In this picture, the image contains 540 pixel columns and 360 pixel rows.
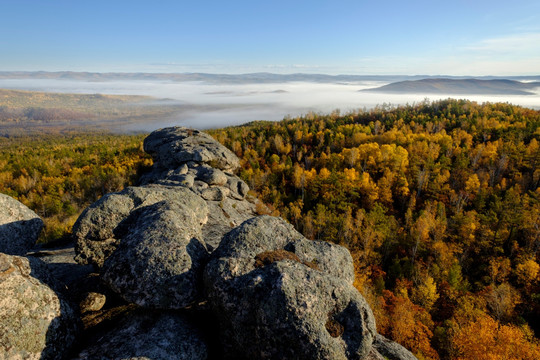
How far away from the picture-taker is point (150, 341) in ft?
32.6

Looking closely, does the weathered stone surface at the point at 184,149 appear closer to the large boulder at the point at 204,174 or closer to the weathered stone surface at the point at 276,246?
the large boulder at the point at 204,174

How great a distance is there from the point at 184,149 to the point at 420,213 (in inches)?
2708

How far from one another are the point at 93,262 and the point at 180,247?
20.3ft

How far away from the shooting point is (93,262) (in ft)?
47.1

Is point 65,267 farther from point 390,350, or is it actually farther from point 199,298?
point 390,350

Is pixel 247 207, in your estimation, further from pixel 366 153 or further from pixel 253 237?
pixel 366 153

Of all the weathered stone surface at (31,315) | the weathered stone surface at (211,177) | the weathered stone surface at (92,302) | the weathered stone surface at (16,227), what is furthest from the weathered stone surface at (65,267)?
the weathered stone surface at (211,177)

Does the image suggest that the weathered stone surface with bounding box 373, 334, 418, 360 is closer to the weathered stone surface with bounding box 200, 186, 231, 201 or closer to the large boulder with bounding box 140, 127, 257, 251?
the large boulder with bounding box 140, 127, 257, 251

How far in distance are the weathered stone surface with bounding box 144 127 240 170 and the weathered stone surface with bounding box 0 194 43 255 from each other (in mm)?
31149

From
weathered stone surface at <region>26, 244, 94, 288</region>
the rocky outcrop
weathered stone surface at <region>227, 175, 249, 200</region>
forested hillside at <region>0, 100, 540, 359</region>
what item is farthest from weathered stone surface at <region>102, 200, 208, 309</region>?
forested hillside at <region>0, 100, 540, 359</region>

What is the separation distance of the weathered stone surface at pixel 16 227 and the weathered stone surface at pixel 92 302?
6314mm

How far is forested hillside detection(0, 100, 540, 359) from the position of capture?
50.7 meters

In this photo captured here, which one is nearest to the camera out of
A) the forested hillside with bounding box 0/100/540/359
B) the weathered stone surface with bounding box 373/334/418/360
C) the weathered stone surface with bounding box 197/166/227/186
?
the weathered stone surface with bounding box 373/334/418/360

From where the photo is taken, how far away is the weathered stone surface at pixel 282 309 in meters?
9.42
